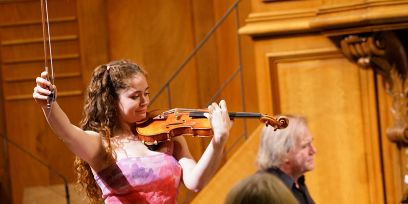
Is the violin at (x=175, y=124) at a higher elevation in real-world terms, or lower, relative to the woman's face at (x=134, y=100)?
lower

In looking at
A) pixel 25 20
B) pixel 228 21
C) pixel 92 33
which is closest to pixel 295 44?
pixel 228 21

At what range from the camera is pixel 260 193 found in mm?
1924

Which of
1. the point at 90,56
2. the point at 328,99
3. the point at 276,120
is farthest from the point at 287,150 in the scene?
the point at 90,56

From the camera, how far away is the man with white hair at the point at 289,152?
397 centimetres

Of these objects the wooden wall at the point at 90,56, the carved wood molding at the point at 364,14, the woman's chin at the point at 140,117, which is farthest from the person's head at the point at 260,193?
the wooden wall at the point at 90,56

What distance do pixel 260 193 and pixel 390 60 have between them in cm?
310

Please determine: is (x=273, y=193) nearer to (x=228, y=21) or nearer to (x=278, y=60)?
(x=278, y=60)

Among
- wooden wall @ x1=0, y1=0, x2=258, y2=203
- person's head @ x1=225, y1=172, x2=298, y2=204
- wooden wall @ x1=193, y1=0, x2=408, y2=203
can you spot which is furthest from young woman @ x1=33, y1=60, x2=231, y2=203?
wooden wall @ x1=0, y1=0, x2=258, y2=203

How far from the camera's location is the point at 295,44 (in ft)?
16.6

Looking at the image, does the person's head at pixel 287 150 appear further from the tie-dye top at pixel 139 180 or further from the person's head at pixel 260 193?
the person's head at pixel 260 193

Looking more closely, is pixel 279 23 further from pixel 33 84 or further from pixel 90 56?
pixel 33 84

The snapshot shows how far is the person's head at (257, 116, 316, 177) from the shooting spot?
3.98 m

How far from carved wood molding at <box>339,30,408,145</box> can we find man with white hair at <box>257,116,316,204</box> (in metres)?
0.97

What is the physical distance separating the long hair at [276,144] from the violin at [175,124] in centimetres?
96
